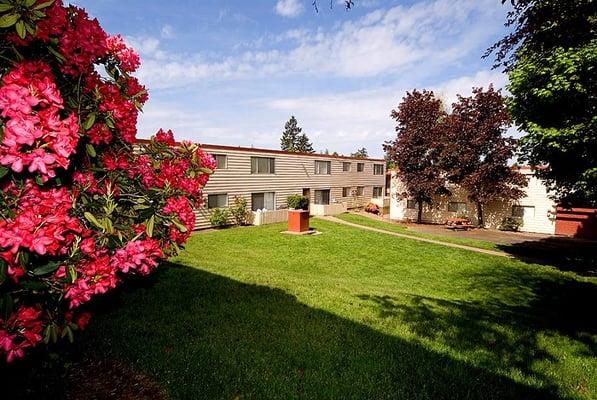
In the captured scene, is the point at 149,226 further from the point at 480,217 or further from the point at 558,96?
the point at 480,217

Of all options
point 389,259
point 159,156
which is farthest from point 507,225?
point 159,156

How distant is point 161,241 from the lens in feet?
13.4

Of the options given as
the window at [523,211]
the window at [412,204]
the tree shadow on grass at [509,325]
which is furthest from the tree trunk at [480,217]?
the tree shadow on grass at [509,325]

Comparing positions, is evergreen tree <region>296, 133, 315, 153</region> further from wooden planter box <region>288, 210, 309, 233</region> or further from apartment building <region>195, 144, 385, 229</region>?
wooden planter box <region>288, 210, 309, 233</region>

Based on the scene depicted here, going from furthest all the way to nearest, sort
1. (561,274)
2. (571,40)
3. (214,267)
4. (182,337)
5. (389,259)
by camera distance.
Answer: (389,259), (561,274), (214,267), (571,40), (182,337)

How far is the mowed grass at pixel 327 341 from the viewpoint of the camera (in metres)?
4.34

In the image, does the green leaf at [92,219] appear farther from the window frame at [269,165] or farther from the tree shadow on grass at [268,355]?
the window frame at [269,165]

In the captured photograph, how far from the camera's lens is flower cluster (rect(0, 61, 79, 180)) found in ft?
6.93

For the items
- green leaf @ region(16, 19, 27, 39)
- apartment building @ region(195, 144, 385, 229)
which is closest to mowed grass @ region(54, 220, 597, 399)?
green leaf @ region(16, 19, 27, 39)

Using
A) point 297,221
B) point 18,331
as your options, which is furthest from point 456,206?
point 18,331

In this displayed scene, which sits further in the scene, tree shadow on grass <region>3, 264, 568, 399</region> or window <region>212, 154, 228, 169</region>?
window <region>212, 154, 228, 169</region>

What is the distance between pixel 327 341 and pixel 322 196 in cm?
2878

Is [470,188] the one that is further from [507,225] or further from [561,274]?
[561,274]

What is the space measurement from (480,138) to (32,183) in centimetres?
2715
